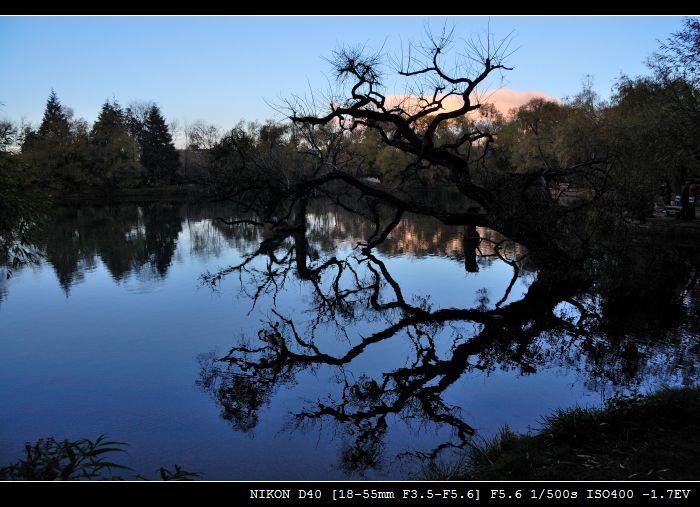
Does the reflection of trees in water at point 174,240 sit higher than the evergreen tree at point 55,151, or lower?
lower

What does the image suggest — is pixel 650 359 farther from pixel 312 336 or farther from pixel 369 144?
pixel 369 144

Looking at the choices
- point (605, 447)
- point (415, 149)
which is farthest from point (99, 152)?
point (605, 447)

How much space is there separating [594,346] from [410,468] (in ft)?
Result: 19.8

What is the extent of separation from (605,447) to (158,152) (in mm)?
74817

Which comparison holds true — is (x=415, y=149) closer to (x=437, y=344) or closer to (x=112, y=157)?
(x=437, y=344)

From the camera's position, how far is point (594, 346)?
10.8m

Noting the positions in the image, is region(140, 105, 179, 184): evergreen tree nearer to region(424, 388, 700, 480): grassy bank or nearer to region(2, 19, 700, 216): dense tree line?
region(2, 19, 700, 216): dense tree line

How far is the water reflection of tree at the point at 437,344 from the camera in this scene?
324 inches

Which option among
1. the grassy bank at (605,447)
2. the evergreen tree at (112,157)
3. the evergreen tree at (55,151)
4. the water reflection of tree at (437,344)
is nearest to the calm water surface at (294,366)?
the water reflection of tree at (437,344)

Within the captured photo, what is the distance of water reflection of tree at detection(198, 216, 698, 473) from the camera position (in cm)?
823

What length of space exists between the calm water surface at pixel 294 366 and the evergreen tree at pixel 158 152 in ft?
188

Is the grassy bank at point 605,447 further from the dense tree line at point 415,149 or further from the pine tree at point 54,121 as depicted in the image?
the pine tree at point 54,121

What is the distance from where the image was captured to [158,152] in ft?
239
